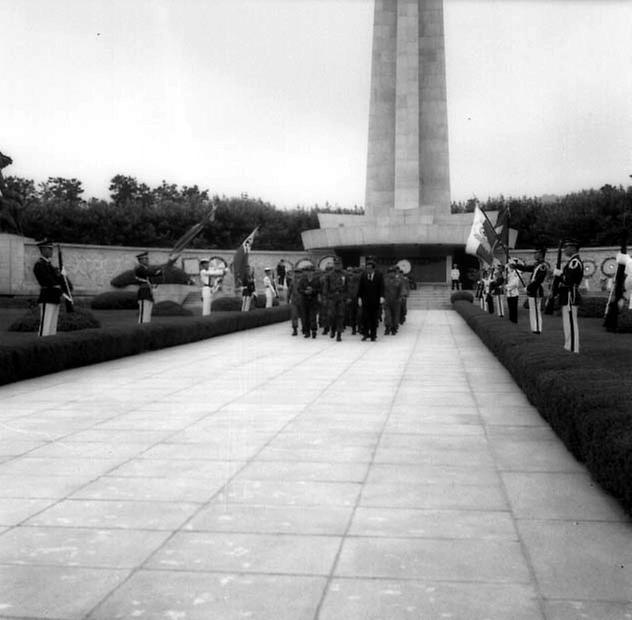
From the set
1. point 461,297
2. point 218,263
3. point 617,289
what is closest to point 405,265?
point 461,297

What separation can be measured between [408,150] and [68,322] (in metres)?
33.2

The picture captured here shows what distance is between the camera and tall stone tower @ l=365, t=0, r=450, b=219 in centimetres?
4756

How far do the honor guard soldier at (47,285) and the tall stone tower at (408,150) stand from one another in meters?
33.7

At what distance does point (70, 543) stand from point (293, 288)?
51.0ft

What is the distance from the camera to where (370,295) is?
18234mm

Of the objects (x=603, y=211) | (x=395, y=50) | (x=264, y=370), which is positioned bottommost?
(x=264, y=370)

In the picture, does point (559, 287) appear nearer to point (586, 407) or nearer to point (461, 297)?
point (586, 407)

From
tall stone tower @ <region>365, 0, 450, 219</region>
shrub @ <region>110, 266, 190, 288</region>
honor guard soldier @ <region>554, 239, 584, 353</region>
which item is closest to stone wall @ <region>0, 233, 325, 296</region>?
shrub @ <region>110, 266, 190, 288</region>

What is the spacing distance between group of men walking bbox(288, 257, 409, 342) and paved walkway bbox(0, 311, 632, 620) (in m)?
8.85

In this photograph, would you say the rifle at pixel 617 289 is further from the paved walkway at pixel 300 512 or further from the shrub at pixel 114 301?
the shrub at pixel 114 301

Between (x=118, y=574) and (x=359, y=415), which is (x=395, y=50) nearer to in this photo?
(x=359, y=415)

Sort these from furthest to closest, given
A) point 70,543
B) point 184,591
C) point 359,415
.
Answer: point 359,415, point 70,543, point 184,591

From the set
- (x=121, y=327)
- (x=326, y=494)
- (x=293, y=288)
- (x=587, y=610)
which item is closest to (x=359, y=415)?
(x=326, y=494)

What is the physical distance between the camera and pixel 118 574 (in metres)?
3.76
